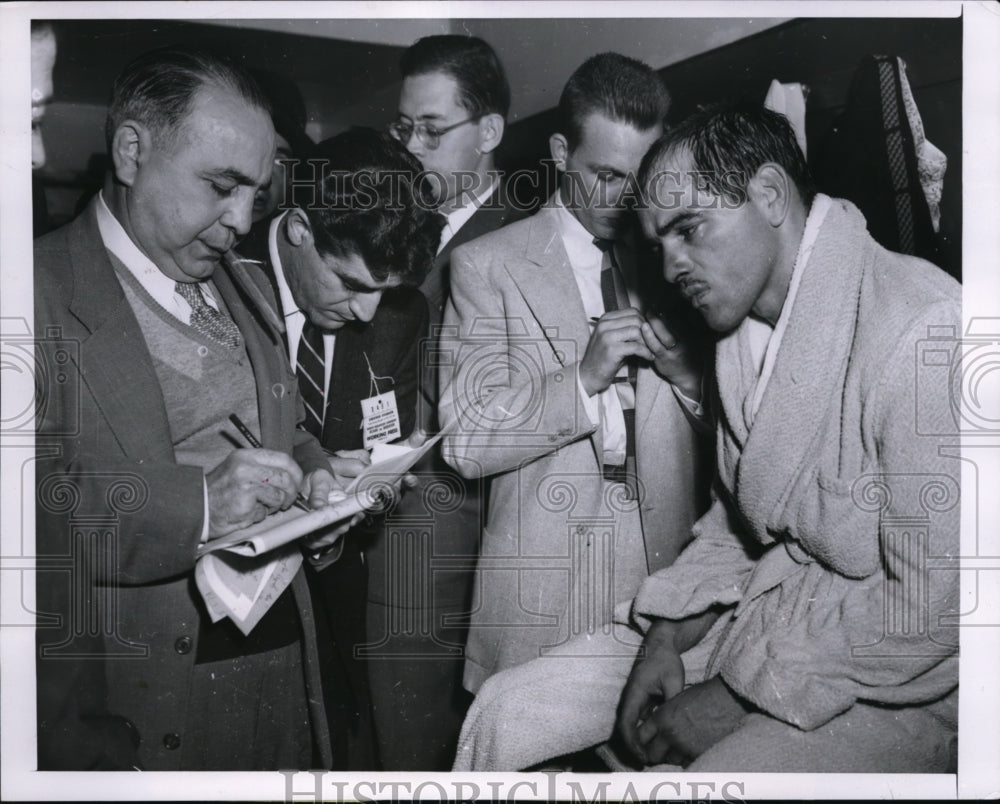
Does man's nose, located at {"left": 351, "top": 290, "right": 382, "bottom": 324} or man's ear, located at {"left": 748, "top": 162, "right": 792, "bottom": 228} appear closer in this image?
man's ear, located at {"left": 748, "top": 162, "right": 792, "bottom": 228}

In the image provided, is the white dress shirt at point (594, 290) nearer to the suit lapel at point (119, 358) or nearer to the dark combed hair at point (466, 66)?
the dark combed hair at point (466, 66)

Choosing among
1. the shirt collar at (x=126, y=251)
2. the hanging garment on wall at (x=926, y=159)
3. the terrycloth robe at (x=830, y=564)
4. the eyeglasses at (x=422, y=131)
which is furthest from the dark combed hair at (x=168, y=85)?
the hanging garment on wall at (x=926, y=159)

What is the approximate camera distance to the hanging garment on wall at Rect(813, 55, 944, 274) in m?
1.73

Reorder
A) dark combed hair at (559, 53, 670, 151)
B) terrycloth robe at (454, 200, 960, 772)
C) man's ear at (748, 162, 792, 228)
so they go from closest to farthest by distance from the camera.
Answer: terrycloth robe at (454, 200, 960, 772), man's ear at (748, 162, 792, 228), dark combed hair at (559, 53, 670, 151)

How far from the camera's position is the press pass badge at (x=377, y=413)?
1.78 m

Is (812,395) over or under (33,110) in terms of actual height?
under

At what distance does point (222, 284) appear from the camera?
5.74 feet

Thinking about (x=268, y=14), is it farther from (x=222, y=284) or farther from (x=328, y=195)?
(x=222, y=284)

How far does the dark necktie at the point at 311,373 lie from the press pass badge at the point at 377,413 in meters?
0.08

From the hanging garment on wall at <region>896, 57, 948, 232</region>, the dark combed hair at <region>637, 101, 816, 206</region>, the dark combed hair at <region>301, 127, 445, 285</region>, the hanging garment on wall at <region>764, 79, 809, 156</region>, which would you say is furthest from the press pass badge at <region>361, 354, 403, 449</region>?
the hanging garment on wall at <region>896, 57, 948, 232</region>

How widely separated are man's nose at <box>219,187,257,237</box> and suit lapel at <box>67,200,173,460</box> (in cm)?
22

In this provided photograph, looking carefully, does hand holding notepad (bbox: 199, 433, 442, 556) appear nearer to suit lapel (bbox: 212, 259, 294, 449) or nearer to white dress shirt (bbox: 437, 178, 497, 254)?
suit lapel (bbox: 212, 259, 294, 449)

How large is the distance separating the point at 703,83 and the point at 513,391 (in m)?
0.68

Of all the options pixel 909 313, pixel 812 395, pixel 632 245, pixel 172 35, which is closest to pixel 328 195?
pixel 172 35
